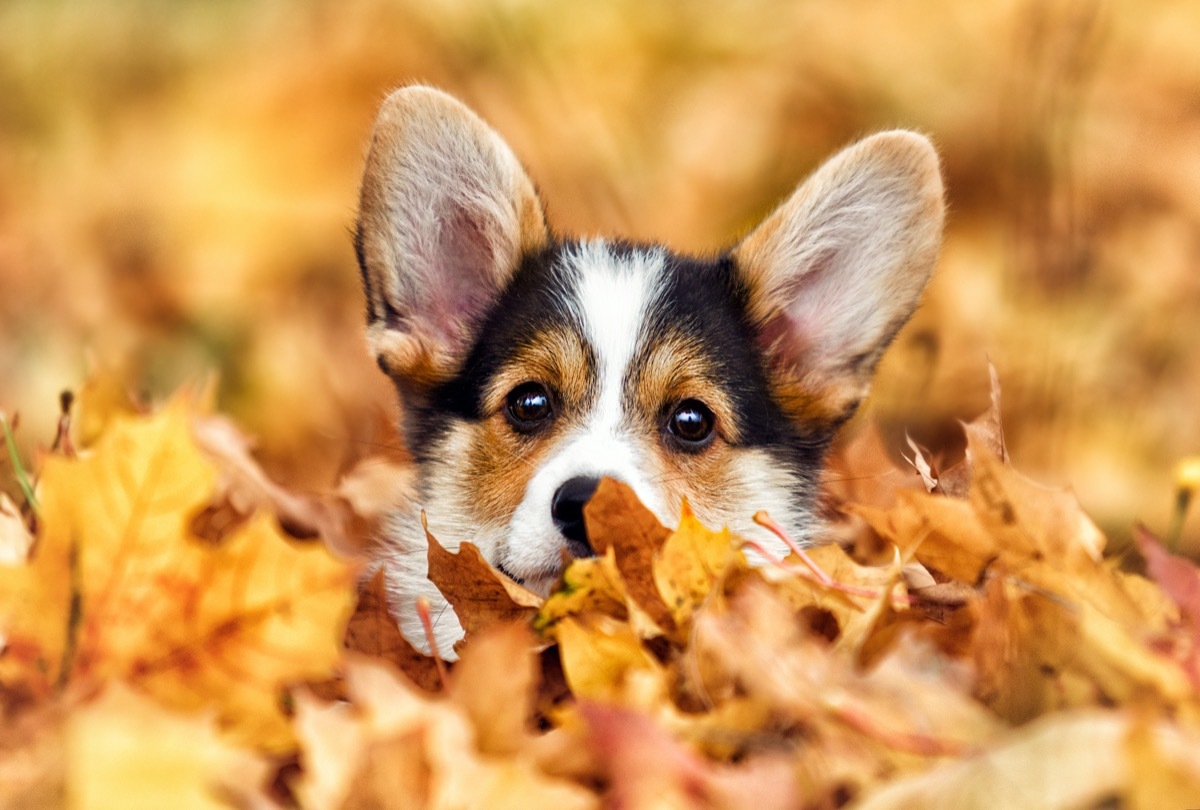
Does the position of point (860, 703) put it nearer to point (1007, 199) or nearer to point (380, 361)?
point (380, 361)

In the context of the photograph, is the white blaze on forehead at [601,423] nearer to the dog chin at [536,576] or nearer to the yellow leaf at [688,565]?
the dog chin at [536,576]

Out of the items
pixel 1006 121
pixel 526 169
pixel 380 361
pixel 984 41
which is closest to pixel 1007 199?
pixel 1006 121

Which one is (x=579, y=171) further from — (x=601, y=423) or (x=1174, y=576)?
(x=1174, y=576)

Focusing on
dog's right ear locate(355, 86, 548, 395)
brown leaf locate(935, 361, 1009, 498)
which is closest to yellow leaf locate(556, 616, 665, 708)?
brown leaf locate(935, 361, 1009, 498)

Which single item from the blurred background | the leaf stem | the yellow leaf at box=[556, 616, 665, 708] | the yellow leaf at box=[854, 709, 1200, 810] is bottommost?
the blurred background

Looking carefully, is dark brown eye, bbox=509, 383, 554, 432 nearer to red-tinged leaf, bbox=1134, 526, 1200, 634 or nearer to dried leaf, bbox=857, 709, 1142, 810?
red-tinged leaf, bbox=1134, 526, 1200, 634

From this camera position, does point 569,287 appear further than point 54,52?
No
